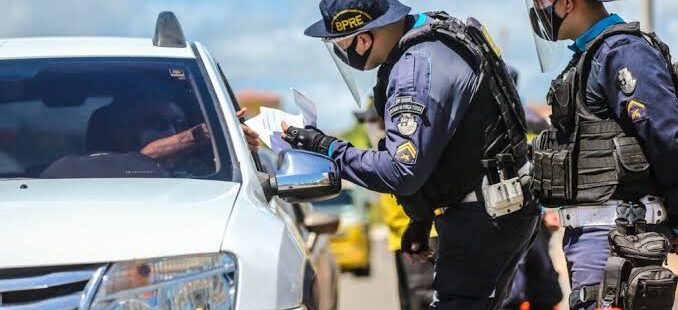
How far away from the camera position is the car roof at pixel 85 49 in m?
5.14

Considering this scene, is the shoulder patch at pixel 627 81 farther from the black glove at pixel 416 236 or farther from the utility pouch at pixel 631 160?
the black glove at pixel 416 236

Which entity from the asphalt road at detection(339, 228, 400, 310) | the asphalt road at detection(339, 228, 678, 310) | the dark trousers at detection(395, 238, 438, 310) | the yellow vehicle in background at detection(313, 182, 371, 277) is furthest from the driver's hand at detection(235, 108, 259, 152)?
the yellow vehicle in background at detection(313, 182, 371, 277)

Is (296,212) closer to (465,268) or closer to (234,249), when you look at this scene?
(465,268)

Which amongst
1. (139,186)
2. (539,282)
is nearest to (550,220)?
(539,282)

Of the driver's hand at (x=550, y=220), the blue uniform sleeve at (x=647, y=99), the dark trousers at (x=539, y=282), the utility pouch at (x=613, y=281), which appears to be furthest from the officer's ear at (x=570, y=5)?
the driver's hand at (x=550, y=220)

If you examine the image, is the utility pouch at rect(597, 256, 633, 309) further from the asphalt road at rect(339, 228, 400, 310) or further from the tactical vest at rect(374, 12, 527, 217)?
the asphalt road at rect(339, 228, 400, 310)

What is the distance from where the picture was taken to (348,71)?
205 inches

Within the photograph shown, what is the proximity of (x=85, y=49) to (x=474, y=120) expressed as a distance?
1.73 m

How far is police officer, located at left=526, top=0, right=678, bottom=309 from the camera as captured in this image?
4258 mm

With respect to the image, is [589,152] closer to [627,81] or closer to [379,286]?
[627,81]

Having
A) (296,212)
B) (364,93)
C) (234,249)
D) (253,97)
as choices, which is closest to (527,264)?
(296,212)

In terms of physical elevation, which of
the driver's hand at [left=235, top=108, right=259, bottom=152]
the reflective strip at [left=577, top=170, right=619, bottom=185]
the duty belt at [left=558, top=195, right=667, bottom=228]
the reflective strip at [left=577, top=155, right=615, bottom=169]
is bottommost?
the duty belt at [left=558, top=195, right=667, bottom=228]

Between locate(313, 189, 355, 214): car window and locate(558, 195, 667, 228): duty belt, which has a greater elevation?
locate(313, 189, 355, 214): car window

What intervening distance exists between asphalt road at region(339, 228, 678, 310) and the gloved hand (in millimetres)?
2264
